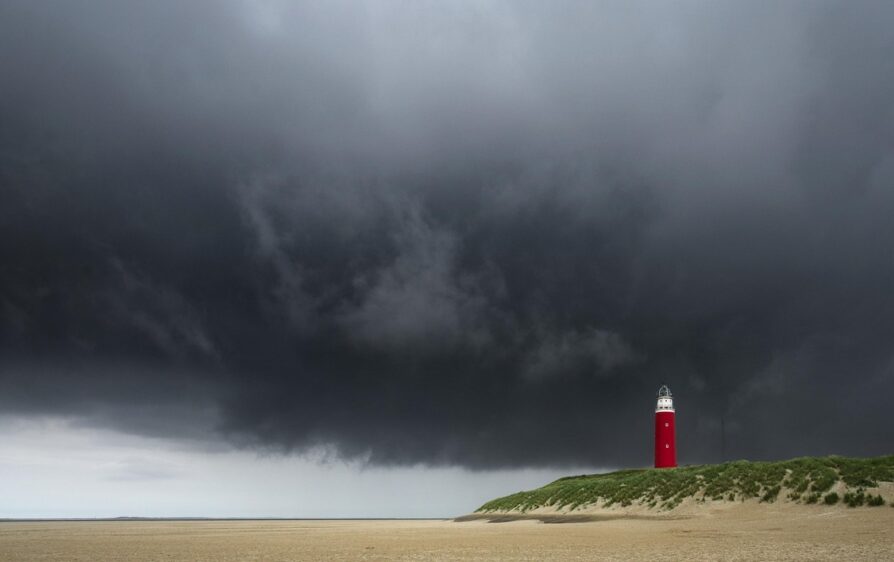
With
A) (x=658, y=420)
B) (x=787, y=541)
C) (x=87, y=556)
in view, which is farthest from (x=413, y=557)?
(x=658, y=420)

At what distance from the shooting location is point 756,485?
56656 millimetres

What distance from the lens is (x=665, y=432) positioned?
10006cm

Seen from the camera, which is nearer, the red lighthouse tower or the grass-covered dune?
the grass-covered dune

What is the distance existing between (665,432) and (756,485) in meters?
44.3

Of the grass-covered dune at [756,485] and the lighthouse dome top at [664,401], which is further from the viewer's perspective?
the lighthouse dome top at [664,401]

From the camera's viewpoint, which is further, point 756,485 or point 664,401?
point 664,401

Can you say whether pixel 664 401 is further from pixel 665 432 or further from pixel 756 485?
pixel 756 485

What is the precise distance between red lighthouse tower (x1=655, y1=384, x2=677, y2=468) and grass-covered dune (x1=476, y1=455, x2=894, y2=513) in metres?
23.1

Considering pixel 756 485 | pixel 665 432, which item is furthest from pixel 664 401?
pixel 756 485

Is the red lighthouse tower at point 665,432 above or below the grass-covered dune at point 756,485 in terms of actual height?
above

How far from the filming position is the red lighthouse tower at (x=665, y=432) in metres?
96.3

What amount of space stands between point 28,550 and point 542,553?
90.5ft

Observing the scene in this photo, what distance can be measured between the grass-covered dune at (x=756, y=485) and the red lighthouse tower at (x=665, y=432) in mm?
23148

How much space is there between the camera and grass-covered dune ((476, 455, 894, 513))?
50.1 metres
